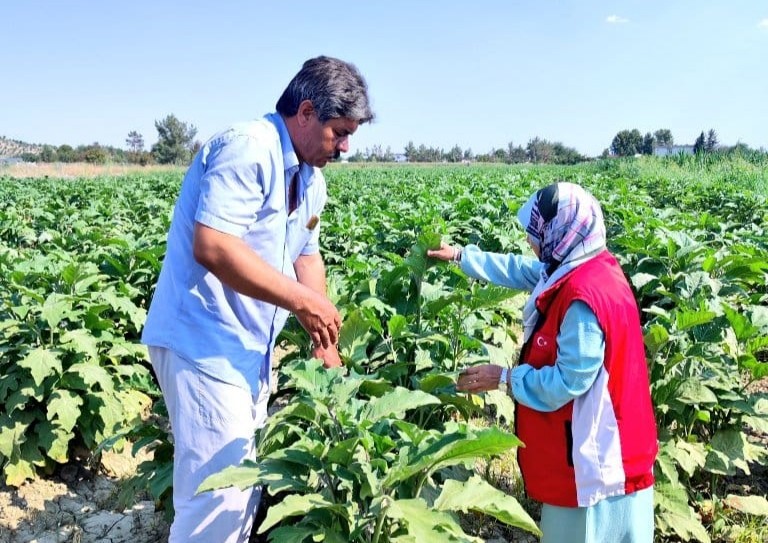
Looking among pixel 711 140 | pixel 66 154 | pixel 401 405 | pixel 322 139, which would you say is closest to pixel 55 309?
pixel 322 139

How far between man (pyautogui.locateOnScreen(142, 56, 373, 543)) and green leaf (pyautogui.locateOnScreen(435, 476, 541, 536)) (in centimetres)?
69

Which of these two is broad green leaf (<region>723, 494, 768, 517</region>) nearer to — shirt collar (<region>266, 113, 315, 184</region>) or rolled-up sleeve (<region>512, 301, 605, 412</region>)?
rolled-up sleeve (<region>512, 301, 605, 412</region>)

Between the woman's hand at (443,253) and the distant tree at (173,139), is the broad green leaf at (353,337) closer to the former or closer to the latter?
the woman's hand at (443,253)

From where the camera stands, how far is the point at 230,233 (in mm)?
2145

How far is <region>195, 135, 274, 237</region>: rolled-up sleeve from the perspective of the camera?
2143 mm

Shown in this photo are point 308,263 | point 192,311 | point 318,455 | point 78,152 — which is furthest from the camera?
point 78,152

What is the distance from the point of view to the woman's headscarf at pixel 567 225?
230cm

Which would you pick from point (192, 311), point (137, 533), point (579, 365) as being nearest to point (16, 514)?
point (137, 533)

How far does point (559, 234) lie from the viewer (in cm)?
234

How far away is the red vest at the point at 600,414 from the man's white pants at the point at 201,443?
115 cm

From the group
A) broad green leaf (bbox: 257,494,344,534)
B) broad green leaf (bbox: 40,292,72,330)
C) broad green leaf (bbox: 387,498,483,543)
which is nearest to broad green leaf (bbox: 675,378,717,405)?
broad green leaf (bbox: 387,498,483,543)

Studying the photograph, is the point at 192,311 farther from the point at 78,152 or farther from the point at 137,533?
the point at 78,152

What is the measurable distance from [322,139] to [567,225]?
3.10 feet

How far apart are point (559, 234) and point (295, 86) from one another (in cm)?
110
